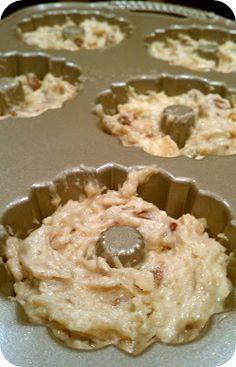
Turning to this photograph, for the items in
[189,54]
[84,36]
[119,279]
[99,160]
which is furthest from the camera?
[84,36]

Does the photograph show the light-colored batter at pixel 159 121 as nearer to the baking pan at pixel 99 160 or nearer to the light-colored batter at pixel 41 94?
the baking pan at pixel 99 160

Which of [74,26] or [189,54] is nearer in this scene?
[189,54]

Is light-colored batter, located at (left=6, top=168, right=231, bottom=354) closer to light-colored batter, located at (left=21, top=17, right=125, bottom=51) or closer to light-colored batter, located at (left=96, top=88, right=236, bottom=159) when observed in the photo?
light-colored batter, located at (left=96, top=88, right=236, bottom=159)

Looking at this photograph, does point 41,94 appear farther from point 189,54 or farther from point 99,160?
point 189,54

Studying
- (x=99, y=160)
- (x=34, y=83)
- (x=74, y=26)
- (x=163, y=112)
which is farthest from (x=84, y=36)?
(x=99, y=160)

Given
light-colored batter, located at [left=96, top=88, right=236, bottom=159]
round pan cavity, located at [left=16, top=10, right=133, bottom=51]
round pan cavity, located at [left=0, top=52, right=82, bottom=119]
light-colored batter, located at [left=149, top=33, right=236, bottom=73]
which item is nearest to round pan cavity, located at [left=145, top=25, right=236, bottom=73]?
light-colored batter, located at [left=149, top=33, right=236, bottom=73]

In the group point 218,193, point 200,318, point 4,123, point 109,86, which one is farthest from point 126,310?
point 109,86
